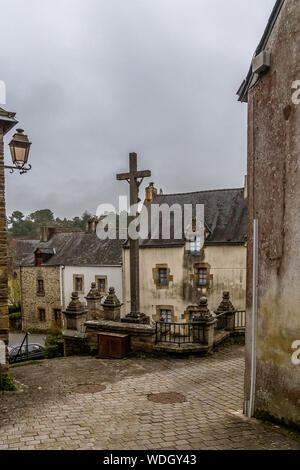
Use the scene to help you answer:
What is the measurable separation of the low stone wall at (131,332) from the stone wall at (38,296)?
19433mm

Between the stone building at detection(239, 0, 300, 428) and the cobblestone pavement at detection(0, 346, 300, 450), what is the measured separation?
2.30 ft

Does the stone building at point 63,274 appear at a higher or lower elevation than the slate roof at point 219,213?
lower

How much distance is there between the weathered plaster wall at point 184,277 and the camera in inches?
762

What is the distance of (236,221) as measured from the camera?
20.4 metres

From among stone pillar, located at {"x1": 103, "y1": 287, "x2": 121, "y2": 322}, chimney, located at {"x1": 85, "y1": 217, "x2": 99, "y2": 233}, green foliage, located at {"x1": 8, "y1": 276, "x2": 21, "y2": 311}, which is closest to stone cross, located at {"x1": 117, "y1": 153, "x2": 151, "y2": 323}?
stone pillar, located at {"x1": 103, "y1": 287, "x2": 121, "y2": 322}

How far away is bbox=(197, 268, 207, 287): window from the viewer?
2041 centimetres

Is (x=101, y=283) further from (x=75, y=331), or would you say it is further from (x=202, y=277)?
(x=75, y=331)

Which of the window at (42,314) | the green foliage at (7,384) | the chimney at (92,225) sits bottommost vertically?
the window at (42,314)

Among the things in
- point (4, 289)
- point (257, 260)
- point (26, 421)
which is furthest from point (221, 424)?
point (4, 289)

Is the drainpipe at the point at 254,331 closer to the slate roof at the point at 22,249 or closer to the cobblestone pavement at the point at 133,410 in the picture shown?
the cobblestone pavement at the point at 133,410

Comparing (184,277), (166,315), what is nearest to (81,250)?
(166,315)

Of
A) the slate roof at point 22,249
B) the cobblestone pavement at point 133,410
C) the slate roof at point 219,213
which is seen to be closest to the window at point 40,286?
the slate roof at point 22,249

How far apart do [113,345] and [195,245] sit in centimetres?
1189

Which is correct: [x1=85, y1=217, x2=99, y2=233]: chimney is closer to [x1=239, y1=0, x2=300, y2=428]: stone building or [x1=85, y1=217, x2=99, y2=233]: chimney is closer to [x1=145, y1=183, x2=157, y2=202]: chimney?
[x1=145, y1=183, x2=157, y2=202]: chimney
